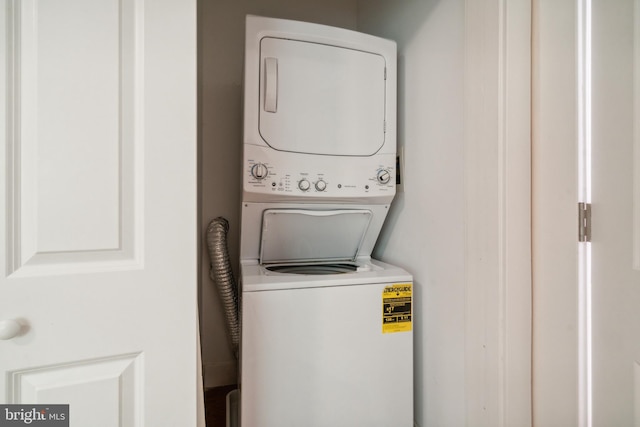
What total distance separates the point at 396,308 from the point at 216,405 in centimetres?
116

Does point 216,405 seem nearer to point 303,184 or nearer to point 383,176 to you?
point 303,184

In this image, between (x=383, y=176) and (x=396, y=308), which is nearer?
(x=396, y=308)

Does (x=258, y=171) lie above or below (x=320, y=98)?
below

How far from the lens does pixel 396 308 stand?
1.15 meters

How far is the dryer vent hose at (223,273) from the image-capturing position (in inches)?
54.4

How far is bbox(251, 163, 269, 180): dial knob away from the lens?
3.72 ft

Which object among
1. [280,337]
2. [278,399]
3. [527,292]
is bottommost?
[278,399]

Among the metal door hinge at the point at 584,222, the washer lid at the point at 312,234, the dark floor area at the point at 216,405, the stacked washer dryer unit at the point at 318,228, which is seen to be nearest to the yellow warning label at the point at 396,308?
the stacked washer dryer unit at the point at 318,228
